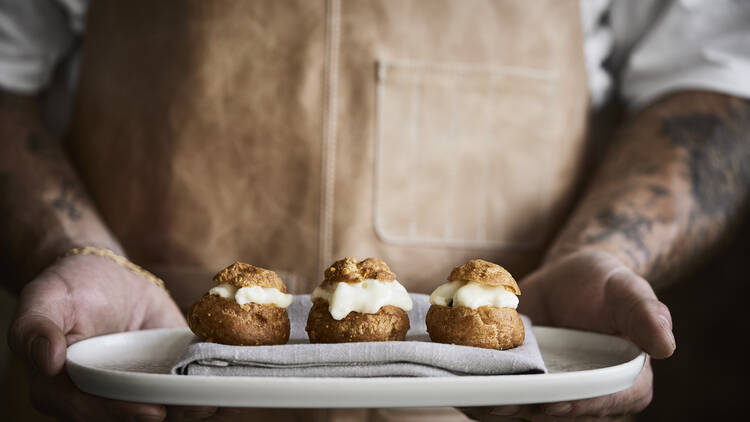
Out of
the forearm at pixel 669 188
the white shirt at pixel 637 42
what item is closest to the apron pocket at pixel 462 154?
the forearm at pixel 669 188

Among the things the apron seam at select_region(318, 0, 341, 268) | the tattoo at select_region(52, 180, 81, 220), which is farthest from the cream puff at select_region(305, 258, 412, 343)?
the tattoo at select_region(52, 180, 81, 220)

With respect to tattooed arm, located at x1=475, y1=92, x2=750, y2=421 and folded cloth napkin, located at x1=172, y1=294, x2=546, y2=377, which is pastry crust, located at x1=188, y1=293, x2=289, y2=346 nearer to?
folded cloth napkin, located at x1=172, y1=294, x2=546, y2=377

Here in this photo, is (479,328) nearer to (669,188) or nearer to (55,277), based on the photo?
(55,277)

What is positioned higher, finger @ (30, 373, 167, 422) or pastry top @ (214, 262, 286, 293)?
pastry top @ (214, 262, 286, 293)

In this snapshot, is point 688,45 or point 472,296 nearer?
point 472,296

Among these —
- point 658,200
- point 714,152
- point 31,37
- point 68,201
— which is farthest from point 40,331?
point 714,152

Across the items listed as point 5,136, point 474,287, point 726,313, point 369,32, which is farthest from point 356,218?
point 726,313

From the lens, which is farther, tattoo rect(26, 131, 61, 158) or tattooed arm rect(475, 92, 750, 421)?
tattoo rect(26, 131, 61, 158)

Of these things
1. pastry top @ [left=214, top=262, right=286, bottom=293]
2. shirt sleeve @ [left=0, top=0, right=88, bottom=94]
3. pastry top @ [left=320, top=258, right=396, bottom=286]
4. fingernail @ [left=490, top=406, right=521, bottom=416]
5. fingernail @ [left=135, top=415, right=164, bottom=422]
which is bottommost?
fingernail @ [left=135, top=415, right=164, bottom=422]
